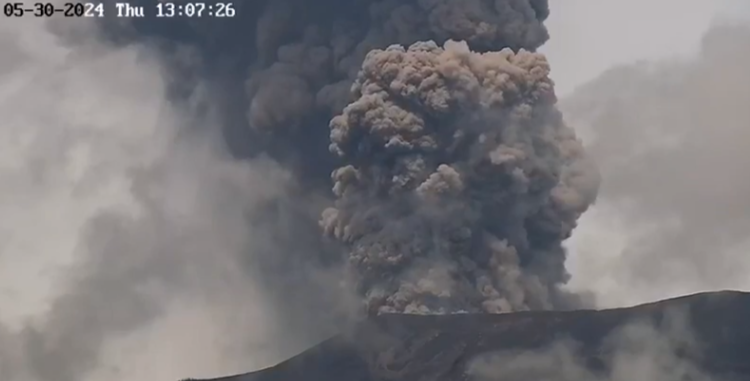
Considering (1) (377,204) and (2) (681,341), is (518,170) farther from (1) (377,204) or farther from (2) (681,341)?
(2) (681,341)

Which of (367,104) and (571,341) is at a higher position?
(367,104)

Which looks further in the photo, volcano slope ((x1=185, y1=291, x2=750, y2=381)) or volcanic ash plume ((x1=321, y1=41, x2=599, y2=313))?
volcano slope ((x1=185, y1=291, x2=750, y2=381))

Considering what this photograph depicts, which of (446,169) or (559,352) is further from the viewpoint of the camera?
(559,352)

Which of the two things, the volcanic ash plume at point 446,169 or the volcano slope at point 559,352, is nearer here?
the volcanic ash plume at point 446,169

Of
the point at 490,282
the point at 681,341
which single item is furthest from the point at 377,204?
the point at 681,341
